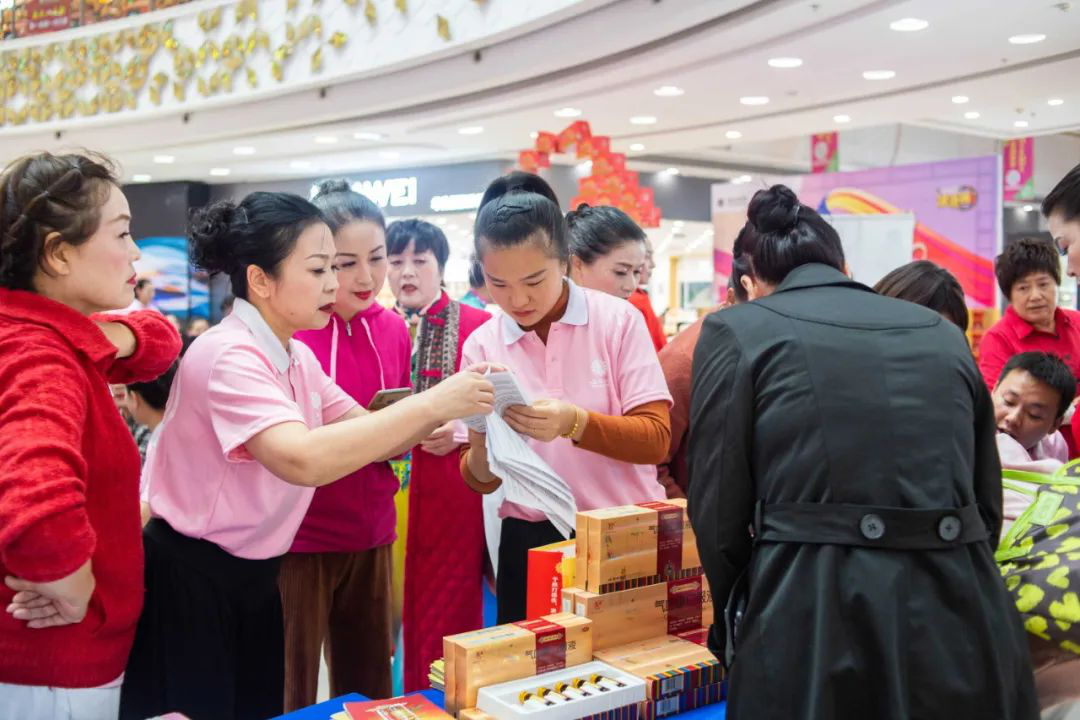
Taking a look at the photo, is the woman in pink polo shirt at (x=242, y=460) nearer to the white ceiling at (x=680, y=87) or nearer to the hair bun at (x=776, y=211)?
the hair bun at (x=776, y=211)

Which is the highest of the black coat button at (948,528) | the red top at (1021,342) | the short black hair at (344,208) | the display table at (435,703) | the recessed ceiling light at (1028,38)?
the recessed ceiling light at (1028,38)

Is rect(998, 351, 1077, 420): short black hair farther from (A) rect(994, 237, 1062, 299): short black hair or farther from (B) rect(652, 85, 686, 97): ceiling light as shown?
(B) rect(652, 85, 686, 97): ceiling light

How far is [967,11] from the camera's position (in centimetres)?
559

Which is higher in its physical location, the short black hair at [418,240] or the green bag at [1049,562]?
the short black hair at [418,240]

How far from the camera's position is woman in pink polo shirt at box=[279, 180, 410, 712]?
239cm

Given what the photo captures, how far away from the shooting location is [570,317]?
2160 mm

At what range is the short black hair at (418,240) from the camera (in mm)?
3283

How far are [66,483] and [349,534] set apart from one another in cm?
106

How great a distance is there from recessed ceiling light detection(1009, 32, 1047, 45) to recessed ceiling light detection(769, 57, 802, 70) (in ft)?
4.56

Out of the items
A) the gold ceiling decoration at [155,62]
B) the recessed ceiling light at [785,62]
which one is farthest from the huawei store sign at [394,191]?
the recessed ceiling light at [785,62]

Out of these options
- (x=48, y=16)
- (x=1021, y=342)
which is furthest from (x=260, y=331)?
(x=48, y=16)

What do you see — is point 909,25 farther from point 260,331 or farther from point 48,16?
point 48,16

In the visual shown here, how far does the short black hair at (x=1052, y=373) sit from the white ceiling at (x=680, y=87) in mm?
3090

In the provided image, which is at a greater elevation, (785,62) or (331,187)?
(785,62)
